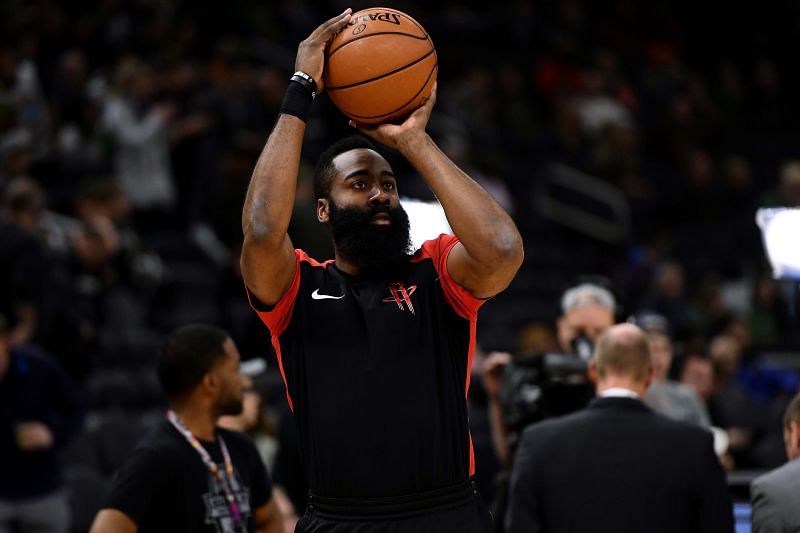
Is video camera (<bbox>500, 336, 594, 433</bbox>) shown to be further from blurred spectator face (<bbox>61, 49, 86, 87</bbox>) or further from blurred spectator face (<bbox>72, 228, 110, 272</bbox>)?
blurred spectator face (<bbox>61, 49, 86, 87</bbox>)

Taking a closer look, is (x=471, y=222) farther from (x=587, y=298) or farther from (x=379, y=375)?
(x=587, y=298)

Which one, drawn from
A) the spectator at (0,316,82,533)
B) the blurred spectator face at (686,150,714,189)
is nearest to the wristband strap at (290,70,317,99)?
the spectator at (0,316,82,533)

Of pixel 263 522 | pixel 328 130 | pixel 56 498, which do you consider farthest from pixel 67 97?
pixel 263 522

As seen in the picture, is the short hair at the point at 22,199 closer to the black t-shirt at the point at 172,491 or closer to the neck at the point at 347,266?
the black t-shirt at the point at 172,491

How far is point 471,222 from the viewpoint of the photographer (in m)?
2.94

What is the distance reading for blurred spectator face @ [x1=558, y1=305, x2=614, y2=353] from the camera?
5.22 metres

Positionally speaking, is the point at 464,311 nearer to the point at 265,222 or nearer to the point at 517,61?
the point at 265,222

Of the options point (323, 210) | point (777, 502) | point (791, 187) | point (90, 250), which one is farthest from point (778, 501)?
point (791, 187)

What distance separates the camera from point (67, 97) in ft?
33.7

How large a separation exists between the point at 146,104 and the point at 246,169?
1.08 meters

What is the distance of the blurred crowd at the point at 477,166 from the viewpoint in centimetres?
838

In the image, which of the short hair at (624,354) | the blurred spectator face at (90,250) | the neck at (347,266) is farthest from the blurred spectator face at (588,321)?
the blurred spectator face at (90,250)

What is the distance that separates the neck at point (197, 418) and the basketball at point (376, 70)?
1.41m

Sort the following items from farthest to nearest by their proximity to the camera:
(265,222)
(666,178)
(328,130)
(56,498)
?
(666,178) < (328,130) < (56,498) < (265,222)
